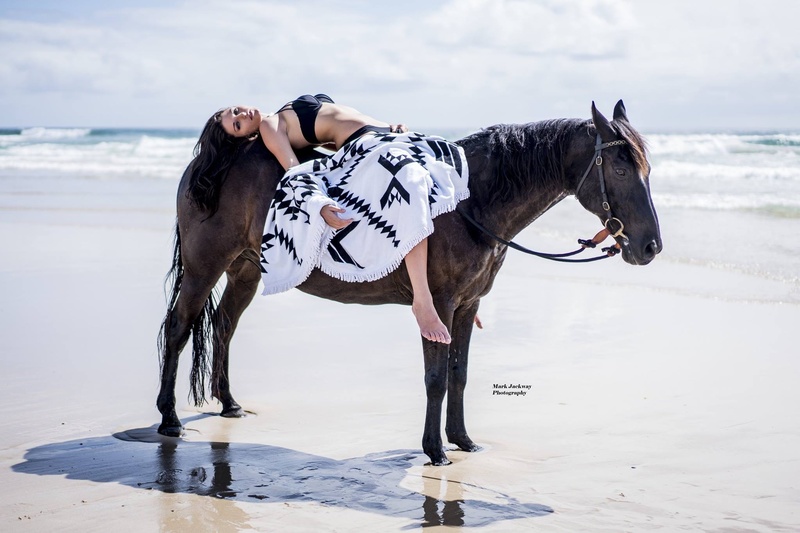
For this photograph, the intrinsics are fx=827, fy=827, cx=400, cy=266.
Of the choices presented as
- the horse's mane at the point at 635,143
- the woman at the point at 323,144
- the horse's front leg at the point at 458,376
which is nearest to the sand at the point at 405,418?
the horse's front leg at the point at 458,376

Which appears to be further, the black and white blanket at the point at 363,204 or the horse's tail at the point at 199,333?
the horse's tail at the point at 199,333

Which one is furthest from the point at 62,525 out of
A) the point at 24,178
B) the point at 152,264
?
the point at 24,178

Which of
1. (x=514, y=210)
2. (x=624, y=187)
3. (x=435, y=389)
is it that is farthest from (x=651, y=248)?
(x=435, y=389)

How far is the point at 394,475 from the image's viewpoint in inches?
139

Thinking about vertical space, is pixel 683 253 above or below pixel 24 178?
below

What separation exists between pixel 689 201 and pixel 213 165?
10656 millimetres

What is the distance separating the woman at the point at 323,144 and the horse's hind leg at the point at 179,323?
598mm

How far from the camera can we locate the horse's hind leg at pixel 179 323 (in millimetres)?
4191

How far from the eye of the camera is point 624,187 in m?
3.28

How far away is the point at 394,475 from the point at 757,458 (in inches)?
63.4

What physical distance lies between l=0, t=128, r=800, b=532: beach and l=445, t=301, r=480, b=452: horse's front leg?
124mm

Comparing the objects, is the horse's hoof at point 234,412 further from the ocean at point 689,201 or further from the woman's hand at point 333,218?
the ocean at point 689,201

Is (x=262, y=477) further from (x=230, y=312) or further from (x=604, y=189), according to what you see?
(x=604, y=189)

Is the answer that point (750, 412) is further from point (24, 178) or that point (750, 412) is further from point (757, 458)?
point (24, 178)
